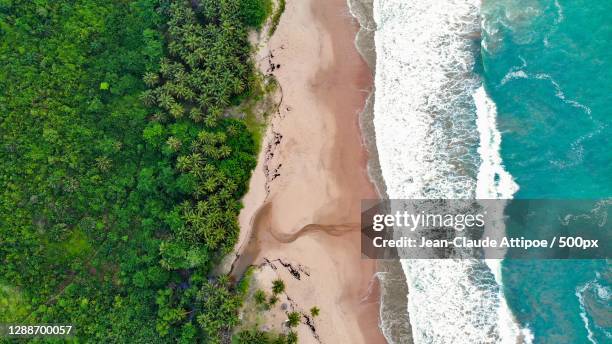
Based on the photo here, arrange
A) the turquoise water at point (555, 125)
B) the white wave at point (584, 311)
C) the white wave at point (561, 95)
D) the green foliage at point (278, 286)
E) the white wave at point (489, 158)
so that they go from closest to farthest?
the white wave at point (584, 311)
the turquoise water at point (555, 125)
the green foliage at point (278, 286)
the white wave at point (489, 158)
the white wave at point (561, 95)

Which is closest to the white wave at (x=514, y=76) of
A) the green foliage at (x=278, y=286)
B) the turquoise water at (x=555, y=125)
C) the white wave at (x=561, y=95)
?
the turquoise water at (x=555, y=125)

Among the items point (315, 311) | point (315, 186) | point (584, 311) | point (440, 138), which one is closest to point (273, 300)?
point (315, 311)

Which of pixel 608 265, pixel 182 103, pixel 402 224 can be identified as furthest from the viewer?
pixel 182 103

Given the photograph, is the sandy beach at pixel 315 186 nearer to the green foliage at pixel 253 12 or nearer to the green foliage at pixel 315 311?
the green foliage at pixel 315 311

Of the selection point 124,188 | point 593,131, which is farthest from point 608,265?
point 124,188

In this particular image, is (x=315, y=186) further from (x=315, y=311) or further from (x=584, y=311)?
(x=584, y=311)

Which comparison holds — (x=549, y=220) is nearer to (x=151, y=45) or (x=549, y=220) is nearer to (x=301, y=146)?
(x=301, y=146)

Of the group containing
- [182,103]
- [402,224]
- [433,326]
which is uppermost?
[182,103]
